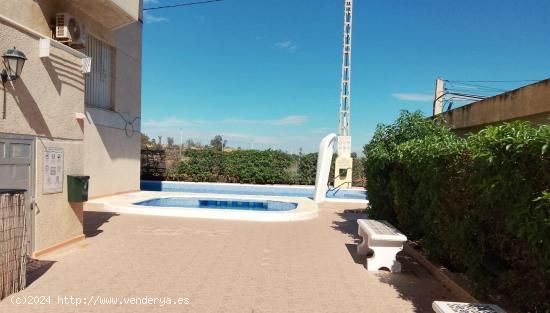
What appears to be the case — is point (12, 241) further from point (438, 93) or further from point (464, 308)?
point (438, 93)

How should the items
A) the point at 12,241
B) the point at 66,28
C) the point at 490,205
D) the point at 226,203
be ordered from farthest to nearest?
the point at 226,203 → the point at 66,28 → the point at 12,241 → the point at 490,205

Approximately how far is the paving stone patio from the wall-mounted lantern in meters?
2.90

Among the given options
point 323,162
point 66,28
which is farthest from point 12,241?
point 323,162

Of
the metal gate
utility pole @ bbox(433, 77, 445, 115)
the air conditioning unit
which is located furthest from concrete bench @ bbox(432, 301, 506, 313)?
utility pole @ bbox(433, 77, 445, 115)

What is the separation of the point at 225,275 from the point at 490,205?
3773 mm

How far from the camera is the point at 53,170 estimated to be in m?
6.42

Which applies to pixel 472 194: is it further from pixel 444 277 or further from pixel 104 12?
pixel 104 12

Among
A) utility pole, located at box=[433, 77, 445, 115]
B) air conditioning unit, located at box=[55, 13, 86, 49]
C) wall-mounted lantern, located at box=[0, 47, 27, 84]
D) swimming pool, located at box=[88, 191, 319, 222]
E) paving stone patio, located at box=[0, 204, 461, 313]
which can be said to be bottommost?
paving stone patio, located at box=[0, 204, 461, 313]

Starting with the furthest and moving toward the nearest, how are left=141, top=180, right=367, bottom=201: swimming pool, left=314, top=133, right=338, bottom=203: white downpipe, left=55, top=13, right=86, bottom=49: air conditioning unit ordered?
left=141, top=180, right=367, bottom=201: swimming pool → left=314, top=133, right=338, bottom=203: white downpipe → left=55, top=13, right=86, bottom=49: air conditioning unit

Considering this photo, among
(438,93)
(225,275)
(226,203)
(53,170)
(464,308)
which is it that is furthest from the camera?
(438,93)

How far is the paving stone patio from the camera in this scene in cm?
466

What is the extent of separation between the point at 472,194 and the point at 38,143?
258 inches

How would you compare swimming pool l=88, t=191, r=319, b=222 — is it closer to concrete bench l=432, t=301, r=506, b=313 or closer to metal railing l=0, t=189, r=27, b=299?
metal railing l=0, t=189, r=27, b=299

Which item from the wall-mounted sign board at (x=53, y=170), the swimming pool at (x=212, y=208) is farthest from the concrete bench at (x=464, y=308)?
the swimming pool at (x=212, y=208)
